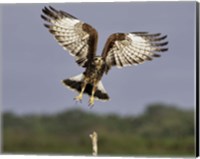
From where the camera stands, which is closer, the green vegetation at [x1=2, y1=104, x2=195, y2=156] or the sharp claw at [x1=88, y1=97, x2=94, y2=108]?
the green vegetation at [x1=2, y1=104, x2=195, y2=156]

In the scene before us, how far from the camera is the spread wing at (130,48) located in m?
6.29

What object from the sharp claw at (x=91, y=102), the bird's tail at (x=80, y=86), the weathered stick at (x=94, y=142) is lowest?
the weathered stick at (x=94, y=142)

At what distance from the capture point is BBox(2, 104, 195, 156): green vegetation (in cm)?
622

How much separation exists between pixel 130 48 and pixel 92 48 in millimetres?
312

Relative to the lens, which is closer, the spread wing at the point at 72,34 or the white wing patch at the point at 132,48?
the white wing patch at the point at 132,48

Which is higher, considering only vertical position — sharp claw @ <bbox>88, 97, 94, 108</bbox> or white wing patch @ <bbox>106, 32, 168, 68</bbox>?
white wing patch @ <bbox>106, 32, 168, 68</bbox>

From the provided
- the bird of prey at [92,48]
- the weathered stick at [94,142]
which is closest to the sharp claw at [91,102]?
the bird of prey at [92,48]

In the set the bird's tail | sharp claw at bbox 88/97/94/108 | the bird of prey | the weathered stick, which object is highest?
the bird of prey

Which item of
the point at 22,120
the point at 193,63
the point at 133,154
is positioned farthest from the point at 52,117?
the point at 193,63

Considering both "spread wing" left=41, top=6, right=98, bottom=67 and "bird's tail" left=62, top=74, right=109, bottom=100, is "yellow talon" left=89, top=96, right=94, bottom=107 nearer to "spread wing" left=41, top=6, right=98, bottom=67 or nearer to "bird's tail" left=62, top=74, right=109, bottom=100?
"bird's tail" left=62, top=74, right=109, bottom=100

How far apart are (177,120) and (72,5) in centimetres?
125

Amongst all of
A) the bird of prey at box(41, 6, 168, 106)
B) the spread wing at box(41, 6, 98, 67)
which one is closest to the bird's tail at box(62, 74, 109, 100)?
the bird of prey at box(41, 6, 168, 106)

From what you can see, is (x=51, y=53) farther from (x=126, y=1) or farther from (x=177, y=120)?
(x=177, y=120)

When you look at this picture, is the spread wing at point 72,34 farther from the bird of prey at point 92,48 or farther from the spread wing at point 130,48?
the spread wing at point 130,48
